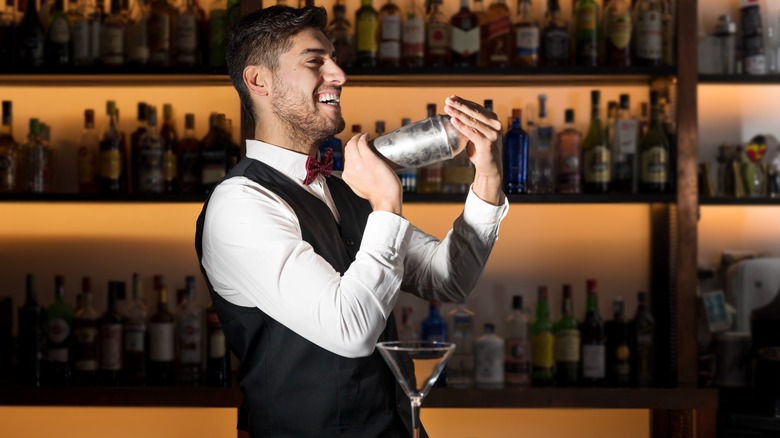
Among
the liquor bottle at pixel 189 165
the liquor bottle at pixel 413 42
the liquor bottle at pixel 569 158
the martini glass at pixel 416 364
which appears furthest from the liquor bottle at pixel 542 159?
the martini glass at pixel 416 364

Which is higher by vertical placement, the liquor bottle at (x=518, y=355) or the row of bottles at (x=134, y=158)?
the row of bottles at (x=134, y=158)

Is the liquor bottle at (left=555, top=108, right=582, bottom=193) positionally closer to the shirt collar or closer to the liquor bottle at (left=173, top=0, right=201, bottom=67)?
the liquor bottle at (left=173, top=0, right=201, bottom=67)

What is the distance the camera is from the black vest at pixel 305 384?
4.78ft

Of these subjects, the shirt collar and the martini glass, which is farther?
the shirt collar

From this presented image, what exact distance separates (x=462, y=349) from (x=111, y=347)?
38.9 inches

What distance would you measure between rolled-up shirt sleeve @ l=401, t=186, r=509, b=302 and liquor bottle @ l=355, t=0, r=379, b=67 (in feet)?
3.66

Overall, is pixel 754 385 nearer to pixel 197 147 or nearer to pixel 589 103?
pixel 589 103

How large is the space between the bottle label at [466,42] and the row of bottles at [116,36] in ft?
2.04

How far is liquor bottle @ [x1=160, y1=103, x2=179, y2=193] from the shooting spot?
2859mm

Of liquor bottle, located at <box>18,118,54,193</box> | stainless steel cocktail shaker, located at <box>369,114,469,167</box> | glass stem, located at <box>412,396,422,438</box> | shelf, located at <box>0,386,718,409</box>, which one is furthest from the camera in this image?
liquor bottle, located at <box>18,118,54,193</box>

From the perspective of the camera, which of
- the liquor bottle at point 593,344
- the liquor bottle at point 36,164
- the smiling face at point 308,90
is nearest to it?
the smiling face at point 308,90

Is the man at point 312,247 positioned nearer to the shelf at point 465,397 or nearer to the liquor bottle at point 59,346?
the shelf at point 465,397

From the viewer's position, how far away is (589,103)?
304 centimetres

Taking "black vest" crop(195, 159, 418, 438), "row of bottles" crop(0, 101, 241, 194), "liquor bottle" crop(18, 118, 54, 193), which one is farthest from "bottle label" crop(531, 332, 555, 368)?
"liquor bottle" crop(18, 118, 54, 193)
